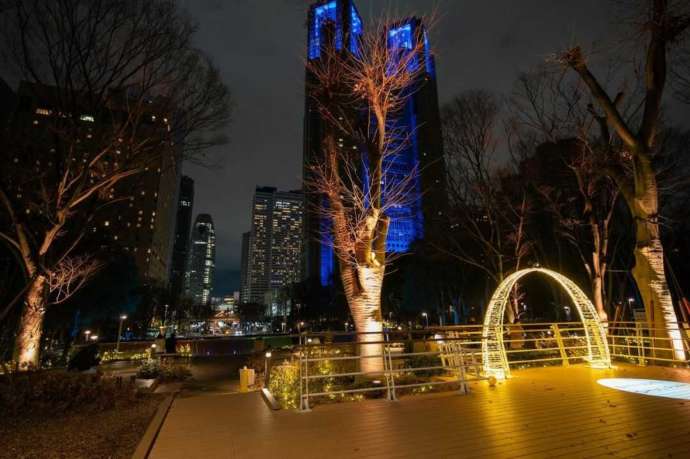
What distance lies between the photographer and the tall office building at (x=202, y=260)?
174 meters

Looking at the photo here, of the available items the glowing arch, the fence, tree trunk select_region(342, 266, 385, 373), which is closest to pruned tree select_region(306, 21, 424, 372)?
tree trunk select_region(342, 266, 385, 373)

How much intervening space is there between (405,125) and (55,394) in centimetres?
1337

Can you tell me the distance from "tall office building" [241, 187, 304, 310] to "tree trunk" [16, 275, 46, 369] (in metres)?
134

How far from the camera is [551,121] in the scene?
1400 cm

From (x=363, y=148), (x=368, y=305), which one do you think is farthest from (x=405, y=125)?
(x=368, y=305)

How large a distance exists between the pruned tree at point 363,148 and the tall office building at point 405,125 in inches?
10.1

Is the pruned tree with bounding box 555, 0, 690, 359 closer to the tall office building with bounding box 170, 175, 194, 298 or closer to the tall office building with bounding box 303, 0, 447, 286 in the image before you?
the tall office building with bounding box 303, 0, 447, 286

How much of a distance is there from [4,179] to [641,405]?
646 inches

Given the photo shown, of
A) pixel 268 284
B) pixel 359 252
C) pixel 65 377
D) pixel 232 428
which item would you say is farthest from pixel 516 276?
pixel 268 284

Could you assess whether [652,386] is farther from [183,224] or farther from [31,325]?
[183,224]

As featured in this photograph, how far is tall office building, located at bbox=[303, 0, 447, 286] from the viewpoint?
9820mm

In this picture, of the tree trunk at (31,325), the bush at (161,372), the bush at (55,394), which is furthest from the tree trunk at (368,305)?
the tree trunk at (31,325)

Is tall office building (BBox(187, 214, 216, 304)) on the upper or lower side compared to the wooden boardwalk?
upper

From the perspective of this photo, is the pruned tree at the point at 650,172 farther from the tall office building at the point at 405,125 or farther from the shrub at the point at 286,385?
the shrub at the point at 286,385
